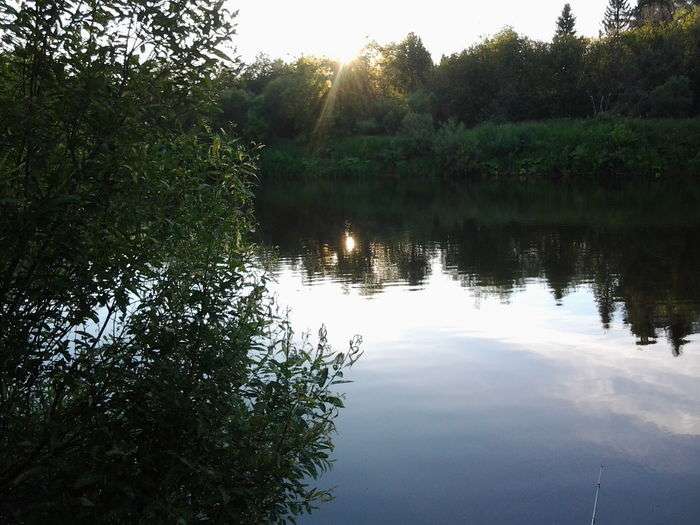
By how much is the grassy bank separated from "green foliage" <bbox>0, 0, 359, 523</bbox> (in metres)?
62.1

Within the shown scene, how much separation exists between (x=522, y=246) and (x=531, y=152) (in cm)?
4040

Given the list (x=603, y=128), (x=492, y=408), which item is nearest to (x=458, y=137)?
(x=603, y=128)

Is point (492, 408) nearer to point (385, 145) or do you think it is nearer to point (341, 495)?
point (341, 495)

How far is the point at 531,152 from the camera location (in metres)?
68.6

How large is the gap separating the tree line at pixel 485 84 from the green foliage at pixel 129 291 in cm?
6334

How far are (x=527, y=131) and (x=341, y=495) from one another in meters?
63.0

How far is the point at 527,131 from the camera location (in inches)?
2704

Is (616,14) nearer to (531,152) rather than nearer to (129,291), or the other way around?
(531,152)

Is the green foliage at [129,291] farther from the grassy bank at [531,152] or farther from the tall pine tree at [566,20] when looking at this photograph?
the tall pine tree at [566,20]

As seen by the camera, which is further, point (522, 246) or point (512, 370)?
point (522, 246)

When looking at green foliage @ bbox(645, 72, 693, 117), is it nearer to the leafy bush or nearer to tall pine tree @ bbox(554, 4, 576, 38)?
the leafy bush

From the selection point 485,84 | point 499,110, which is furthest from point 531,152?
point 485,84

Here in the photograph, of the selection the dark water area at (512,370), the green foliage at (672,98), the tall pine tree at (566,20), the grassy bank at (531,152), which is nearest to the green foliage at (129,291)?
the dark water area at (512,370)

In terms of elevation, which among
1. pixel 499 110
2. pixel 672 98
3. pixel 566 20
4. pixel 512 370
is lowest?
pixel 512 370
